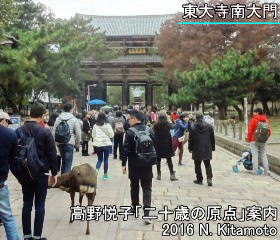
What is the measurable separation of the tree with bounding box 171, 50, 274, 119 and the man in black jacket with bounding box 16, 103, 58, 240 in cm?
1906

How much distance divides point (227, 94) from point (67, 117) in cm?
1803

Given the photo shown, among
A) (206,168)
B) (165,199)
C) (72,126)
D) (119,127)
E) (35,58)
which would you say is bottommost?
(165,199)

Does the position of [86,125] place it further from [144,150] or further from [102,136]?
[144,150]

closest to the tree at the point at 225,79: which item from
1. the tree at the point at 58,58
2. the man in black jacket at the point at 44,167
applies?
the tree at the point at 58,58

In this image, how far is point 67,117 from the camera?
249 inches

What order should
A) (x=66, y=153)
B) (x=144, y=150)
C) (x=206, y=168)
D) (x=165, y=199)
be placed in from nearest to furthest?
(x=144, y=150), (x=165, y=199), (x=66, y=153), (x=206, y=168)

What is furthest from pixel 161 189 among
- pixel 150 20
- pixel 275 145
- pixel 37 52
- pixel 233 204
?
pixel 150 20

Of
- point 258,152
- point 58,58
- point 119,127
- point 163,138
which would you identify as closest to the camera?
point 163,138

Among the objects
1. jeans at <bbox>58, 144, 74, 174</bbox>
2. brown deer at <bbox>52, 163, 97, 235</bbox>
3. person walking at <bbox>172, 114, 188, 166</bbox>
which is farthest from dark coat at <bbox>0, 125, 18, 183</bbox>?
person walking at <bbox>172, 114, 188, 166</bbox>

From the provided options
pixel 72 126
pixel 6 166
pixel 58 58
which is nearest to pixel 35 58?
pixel 58 58

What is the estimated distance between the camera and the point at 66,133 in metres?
6.28

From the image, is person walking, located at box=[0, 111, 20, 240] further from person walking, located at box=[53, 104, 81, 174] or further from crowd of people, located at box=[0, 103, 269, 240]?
person walking, located at box=[53, 104, 81, 174]

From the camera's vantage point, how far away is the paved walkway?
4.28 meters

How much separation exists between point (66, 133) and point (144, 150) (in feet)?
7.36
